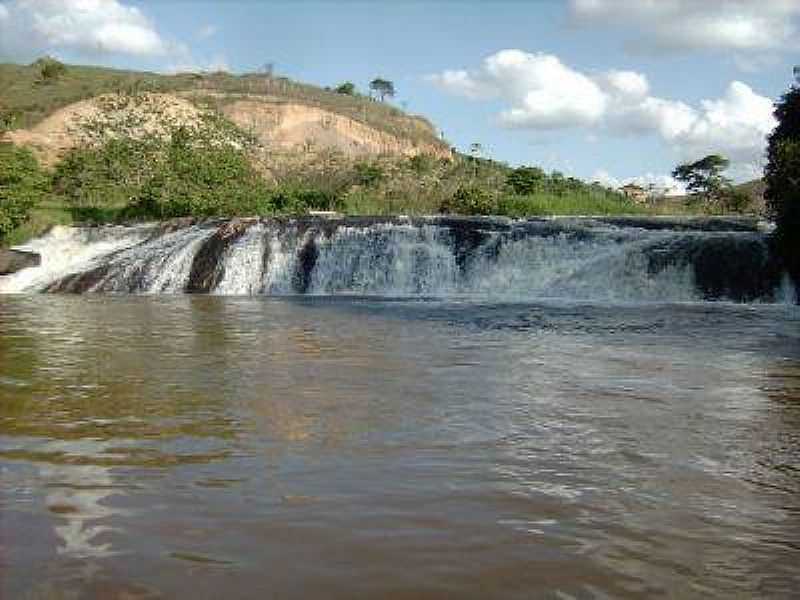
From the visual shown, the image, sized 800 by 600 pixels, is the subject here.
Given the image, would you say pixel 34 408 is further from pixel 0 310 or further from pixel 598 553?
pixel 0 310

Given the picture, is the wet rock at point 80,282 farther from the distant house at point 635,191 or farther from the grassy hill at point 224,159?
the distant house at point 635,191

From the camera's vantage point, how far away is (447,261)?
2705 centimetres

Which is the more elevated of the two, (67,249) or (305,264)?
(67,249)

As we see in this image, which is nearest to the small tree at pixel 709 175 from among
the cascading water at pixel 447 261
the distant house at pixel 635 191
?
the distant house at pixel 635 191

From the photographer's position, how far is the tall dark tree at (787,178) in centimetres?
2159

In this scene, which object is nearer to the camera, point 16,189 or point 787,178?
point 787,178

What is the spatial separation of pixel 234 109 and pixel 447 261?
208 feet

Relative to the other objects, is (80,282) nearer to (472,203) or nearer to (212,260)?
(212,260)

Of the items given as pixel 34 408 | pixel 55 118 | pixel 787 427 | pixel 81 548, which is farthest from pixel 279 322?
pixel 55 118

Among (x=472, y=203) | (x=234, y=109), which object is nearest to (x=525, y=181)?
(x=472, y=203)

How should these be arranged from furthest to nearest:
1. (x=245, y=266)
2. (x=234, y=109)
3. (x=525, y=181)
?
(x=234, y=109) < (x=525, y=181) < (x=245, y=266)

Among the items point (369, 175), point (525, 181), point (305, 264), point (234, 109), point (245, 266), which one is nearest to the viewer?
point (305, 264)

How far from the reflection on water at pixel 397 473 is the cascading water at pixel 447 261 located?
39.9ft

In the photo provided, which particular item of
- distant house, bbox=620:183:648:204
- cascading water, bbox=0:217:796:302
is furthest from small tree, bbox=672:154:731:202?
cascading water, bbox=0:217:796:302
